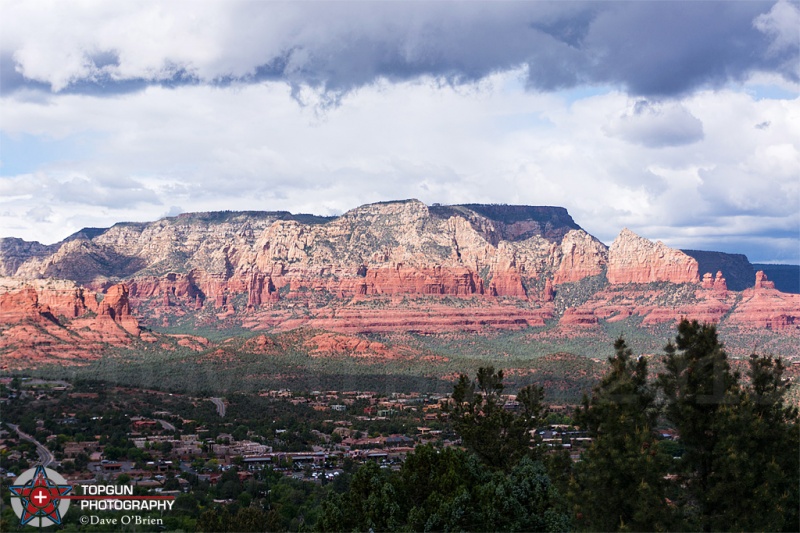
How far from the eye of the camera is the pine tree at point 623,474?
28.7m

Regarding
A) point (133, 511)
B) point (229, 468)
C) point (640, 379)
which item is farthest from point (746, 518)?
point (229, 468)

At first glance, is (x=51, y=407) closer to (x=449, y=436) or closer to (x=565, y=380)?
(x=449, y=436)

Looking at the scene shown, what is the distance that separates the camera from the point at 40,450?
78.6m

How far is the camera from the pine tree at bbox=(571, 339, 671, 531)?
2869 centimetres

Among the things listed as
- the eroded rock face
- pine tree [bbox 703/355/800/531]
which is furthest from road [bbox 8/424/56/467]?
the eroded rock face

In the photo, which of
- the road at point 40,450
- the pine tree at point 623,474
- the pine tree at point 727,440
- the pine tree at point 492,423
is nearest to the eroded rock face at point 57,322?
the road at point 40,450

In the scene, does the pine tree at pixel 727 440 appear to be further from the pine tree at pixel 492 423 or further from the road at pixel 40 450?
the road at pixel 40 450

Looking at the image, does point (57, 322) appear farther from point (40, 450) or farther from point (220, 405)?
point (40, 450)

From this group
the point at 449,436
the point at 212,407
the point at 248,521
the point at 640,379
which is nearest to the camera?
the point at 640,379

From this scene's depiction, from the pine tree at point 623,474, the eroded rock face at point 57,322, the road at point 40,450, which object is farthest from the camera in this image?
the eroded rock face at point 57,322

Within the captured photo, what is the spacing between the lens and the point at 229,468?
76.4 m

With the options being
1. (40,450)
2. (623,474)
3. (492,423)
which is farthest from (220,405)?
(623,474)

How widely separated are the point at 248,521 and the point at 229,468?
121 feet

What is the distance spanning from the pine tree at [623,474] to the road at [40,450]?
5114cm
